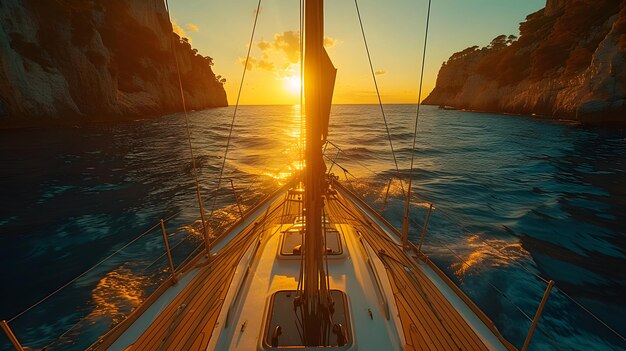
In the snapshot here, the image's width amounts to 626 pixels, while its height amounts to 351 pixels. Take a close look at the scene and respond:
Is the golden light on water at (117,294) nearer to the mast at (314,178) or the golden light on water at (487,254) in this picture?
the mast at (314,178)

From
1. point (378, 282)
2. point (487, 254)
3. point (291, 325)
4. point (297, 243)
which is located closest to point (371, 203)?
point (487, 254)

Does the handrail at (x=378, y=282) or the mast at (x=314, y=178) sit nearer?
the mast at (x=314, y=178)

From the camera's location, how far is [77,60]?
3722cm

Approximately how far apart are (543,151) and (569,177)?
29.1ft

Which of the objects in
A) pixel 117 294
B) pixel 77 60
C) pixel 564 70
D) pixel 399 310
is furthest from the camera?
pixel 564 70

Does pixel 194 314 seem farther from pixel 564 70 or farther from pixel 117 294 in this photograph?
pixel 564 70

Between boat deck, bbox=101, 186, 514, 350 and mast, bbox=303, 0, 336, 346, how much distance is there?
3.97 ft

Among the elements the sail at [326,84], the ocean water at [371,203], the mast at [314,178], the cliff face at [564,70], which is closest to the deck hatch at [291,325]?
the mast at [314,178]

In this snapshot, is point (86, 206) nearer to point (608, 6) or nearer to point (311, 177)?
point (311, 177)

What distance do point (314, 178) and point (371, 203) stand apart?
10.2 m

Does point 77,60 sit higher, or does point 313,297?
point 77,60

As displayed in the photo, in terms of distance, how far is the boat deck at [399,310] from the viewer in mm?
3570

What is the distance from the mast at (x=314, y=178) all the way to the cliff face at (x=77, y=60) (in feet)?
48.2

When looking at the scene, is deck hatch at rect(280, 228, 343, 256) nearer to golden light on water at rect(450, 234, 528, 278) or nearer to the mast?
the mast
